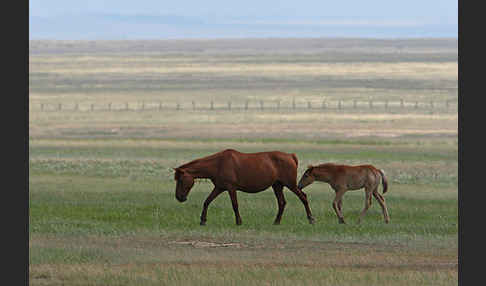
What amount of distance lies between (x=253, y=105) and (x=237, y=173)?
2341 inches

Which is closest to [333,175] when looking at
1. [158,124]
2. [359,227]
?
[359,227]

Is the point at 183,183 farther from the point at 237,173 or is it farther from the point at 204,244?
the point at 204,244

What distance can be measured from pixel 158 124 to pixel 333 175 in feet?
136

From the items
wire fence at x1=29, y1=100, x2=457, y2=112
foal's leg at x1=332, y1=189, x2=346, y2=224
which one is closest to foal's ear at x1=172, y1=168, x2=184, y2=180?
foal's leg at x1=332, y1=189, x2=346, y2=224

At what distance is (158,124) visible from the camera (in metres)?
63.5

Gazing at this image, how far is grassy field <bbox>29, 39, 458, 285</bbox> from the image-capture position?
54.5 ft

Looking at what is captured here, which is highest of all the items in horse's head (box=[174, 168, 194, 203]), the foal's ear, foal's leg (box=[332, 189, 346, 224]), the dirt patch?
the foal's ear

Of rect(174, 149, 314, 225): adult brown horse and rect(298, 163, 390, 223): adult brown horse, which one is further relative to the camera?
rect(298, 163, 390, 223): adult brown horse

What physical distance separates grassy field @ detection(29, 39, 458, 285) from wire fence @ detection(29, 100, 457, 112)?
2.82 meters

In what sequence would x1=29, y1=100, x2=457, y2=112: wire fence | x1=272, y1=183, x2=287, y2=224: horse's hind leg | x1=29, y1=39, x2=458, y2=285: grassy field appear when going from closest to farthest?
x1=29, y1=39, x2=458, y2=285: grassy field < x1=272, y1=183, x2=287, y2=224: horse's hind leg < x1=29, y1=100, x2=457, y2=112: wire fence

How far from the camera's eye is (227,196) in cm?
2969

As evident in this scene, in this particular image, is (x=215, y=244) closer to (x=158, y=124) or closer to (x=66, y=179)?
(x=66, y=179)

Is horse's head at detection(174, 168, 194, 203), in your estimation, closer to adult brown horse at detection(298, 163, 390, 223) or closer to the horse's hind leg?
the horse's hind leg

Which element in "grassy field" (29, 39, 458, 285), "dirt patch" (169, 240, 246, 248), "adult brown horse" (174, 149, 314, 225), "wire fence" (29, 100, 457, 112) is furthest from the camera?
"wire fence" (29, 100, 457, 112)
